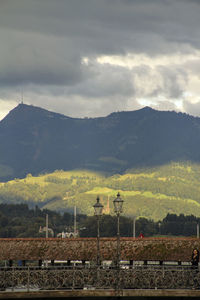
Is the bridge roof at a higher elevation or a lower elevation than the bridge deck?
higher

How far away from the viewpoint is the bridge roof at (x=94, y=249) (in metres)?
67.2

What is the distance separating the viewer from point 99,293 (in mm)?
52719

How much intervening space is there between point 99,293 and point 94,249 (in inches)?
667

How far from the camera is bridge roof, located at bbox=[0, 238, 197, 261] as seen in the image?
6719 centimetres

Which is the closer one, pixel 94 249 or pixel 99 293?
Result: pixel 99 293

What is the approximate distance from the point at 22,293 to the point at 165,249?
18.9 m

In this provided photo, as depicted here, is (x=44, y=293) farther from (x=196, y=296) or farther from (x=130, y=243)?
(x=130, y=243)

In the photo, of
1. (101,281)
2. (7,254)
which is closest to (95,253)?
(7,254)

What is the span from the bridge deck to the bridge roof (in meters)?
13.5

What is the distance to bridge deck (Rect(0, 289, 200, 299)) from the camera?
52281mm

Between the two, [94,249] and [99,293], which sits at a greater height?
[94,249]

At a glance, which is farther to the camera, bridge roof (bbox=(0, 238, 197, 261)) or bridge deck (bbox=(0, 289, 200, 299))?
bridge roof (bbox=(0, 238, 197, 261))

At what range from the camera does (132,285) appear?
5459 cm

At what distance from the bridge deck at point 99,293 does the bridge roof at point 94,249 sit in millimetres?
13474
